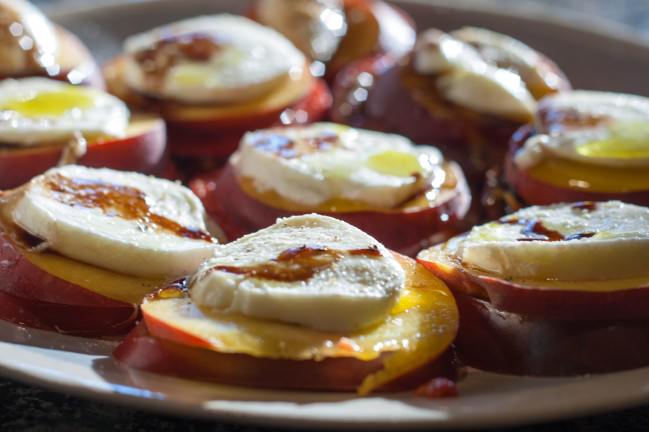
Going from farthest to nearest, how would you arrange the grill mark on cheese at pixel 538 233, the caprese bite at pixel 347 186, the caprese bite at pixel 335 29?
the caprese bite at pixel 335 29
the caprese bite at pixel 347 186
the grill mark on cheese at pixel 538 233

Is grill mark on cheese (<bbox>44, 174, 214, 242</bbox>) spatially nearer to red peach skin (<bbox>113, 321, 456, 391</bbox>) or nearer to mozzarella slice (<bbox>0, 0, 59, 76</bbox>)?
red peach skin (<bbox>113, 321, 456, 391</bbox>)

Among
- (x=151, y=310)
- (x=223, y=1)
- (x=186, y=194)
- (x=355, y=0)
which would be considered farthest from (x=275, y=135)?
(x=223, y=1)

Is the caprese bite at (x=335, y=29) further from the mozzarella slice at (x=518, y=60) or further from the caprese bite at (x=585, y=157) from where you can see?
the caprese bite at (x=585, y=157)

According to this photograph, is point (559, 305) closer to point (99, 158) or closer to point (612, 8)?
point (99, 158)

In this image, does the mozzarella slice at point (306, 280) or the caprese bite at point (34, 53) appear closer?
the mozzarella slice at point (306, 280)

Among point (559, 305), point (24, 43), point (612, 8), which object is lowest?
point (612, 8)

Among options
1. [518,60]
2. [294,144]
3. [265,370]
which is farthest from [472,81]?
[265,370]

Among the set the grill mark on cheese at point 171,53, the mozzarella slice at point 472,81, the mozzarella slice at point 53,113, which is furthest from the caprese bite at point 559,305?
the grill mark on cheese at point 171,53
